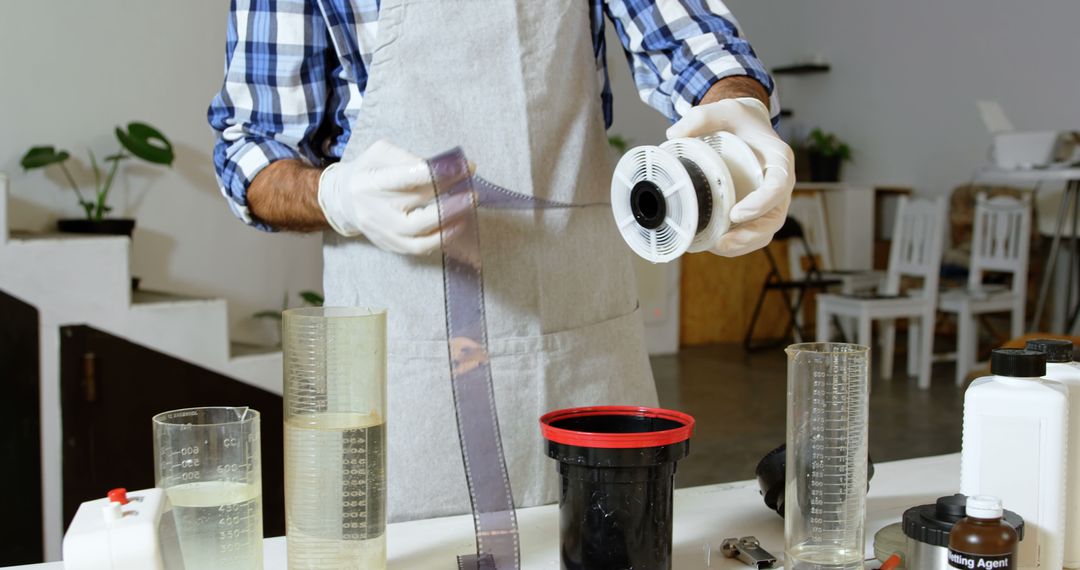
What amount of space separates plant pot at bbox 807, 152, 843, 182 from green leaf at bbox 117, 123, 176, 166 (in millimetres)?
4482

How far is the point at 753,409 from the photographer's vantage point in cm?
479

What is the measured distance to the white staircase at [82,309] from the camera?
113 inches

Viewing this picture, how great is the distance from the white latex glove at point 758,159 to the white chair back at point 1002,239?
449 cm

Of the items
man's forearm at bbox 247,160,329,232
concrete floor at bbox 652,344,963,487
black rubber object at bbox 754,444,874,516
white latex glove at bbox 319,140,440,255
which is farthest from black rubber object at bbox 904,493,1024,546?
concrete floor at bbox 652,344,963,487

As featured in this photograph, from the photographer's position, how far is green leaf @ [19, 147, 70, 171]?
10.7ft

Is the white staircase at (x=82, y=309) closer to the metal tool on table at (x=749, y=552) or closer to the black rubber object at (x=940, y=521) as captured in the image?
the metal tool on table at (x=749, y=552)

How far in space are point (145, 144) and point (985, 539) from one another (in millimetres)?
3156

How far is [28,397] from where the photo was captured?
3018mm

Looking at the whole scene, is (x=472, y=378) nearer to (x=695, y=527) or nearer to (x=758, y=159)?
(x=695, y=527)

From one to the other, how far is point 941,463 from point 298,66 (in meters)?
0.94

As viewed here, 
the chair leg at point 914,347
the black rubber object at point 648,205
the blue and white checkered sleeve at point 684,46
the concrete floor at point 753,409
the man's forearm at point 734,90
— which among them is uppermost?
the blue and white checkered sleeve at point 684,46

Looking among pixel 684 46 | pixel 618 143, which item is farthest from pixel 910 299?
pixel 684 46

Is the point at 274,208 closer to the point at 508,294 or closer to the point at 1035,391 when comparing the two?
the point at 508,294

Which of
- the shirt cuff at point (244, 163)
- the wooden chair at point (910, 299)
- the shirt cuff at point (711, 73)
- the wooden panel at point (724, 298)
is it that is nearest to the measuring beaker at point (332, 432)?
the shirt cuff at point (244, 163)
